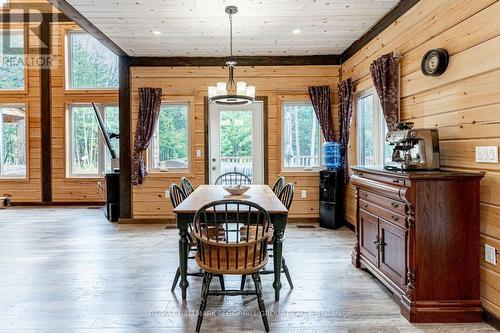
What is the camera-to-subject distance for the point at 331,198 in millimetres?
5629

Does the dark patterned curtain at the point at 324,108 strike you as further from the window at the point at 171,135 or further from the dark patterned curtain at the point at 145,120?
the dark patterned curtain at the point at 145,120

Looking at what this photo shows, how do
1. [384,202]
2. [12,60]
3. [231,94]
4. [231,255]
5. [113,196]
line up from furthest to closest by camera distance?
[12,60]
[113,196]
[231,94]
[384,202]
[231,255]

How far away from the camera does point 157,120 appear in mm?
6031

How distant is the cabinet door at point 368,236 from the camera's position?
10.6ft

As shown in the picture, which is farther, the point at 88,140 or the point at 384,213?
the point at 88,140

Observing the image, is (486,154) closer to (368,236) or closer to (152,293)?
(368,236)

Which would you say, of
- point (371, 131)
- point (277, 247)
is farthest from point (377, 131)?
point (277, 247)

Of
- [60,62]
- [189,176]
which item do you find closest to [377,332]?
[189,176]

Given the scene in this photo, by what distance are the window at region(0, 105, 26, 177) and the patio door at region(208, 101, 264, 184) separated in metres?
4.87

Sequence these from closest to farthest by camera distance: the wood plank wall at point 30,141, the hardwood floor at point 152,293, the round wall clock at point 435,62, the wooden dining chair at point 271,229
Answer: the hardwood floor at point 152,293 → the round wall clock at point 435,62 → the wooden dining chair at point 271,229 → the wood plank wall at point 30,141

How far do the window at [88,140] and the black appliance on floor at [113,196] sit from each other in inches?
74.1

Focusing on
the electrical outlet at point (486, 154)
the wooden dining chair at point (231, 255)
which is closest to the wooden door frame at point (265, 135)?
the wooden dining chair at point (231, 255)

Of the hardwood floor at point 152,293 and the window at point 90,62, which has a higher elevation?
the window at point 90,62

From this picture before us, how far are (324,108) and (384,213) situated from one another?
10.5 ft
